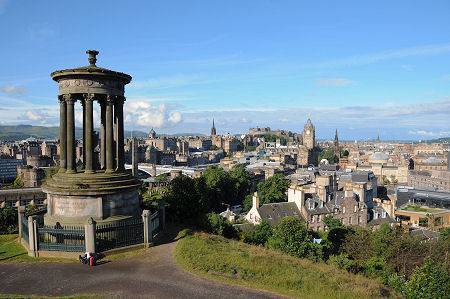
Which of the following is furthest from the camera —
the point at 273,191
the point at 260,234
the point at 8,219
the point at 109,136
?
the point at 273,191

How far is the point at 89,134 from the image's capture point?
20.7 meters

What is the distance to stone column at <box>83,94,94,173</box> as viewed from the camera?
20.6m

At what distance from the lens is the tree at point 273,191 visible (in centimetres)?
6969

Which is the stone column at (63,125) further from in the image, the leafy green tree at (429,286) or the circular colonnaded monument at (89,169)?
the leafy green tree at (429,286)

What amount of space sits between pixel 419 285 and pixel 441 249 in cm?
2532

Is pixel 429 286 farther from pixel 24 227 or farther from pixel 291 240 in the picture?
pixel 24 227

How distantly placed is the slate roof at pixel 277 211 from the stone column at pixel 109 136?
34.8 metres

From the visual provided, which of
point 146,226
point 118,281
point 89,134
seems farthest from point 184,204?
point 118,281

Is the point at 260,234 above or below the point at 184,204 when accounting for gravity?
below

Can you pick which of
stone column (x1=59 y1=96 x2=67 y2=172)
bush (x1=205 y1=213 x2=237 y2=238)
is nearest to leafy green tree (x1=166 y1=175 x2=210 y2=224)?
bush (x1=205 y1=213 x2=237 y2=238)

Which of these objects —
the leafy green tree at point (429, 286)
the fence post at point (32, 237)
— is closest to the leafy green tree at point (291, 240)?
the leafy green tree at point (429, 286)

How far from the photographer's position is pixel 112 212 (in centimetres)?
1992

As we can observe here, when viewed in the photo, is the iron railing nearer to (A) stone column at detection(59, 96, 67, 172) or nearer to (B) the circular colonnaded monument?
(B) the circular colonnaded monument

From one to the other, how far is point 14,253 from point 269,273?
1202 cm
